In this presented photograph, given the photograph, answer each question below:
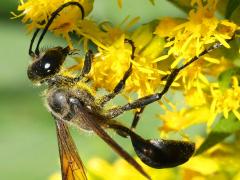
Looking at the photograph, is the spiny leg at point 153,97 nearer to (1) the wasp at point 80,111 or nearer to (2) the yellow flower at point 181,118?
(1) the wasp at point 80,111

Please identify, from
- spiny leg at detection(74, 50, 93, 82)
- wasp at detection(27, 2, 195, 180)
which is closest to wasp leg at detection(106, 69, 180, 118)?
wasp at detection(27, 2, 195, 180)

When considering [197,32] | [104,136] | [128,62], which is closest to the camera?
[104,136]

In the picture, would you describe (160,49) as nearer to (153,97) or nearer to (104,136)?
(153,97)

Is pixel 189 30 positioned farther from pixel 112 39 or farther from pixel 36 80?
pixel 36 80

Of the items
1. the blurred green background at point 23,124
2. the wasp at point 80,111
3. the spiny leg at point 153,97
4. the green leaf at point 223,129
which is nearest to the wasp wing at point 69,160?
the wasp at point 80,111

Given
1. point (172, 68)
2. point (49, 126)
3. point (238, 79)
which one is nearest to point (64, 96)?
point (172, 68)

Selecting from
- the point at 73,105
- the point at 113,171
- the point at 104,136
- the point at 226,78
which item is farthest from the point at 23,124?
the point at 104,136
